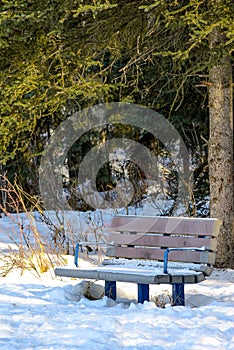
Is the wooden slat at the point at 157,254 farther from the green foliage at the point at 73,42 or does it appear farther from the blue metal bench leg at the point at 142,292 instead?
the green foliage at the point at 73,42

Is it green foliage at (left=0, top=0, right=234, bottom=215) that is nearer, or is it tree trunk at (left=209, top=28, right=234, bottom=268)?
green foliage at (left=0, top=0, right=234, bottom=215)

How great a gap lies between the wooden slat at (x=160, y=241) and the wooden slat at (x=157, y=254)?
0.22ft

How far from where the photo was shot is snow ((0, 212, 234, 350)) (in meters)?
4.23

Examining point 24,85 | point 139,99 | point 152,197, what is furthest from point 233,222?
point 152,197

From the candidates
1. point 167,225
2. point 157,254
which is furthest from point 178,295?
point 167,225

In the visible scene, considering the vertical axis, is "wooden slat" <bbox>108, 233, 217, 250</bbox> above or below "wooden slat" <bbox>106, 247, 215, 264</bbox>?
above

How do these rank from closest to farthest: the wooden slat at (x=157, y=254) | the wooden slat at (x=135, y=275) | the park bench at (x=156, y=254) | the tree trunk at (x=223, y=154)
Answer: the wooden slat at (x=135, y=275) < the park bench at (x=156, y=254) < the wooden slat at (x=157, y=254) < the tree trunk at (x=223, y=154)

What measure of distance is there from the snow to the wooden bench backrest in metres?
0.39

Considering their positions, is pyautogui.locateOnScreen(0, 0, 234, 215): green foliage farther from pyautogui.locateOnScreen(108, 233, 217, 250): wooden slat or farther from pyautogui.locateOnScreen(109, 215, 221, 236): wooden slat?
pyautogui.locateOnScreen(108, 233, 217, 250): wooden slat

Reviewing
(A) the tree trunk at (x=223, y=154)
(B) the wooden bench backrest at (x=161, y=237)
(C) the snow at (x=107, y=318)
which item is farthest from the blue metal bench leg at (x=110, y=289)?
(A) the tree trunk at (x=223, y=154)

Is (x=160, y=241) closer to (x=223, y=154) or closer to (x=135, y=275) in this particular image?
(x=135, y=275)

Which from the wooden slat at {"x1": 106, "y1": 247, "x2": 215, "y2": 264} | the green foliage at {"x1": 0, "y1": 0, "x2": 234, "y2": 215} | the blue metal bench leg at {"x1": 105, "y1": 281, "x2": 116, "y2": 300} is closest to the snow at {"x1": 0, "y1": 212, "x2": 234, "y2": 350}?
the blue metal bench leg at {"x1": 105, "y1": 281, "x2": 116, "y2": 300}

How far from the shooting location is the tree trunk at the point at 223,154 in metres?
7.86

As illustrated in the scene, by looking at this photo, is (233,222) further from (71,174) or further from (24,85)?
(71,174)
